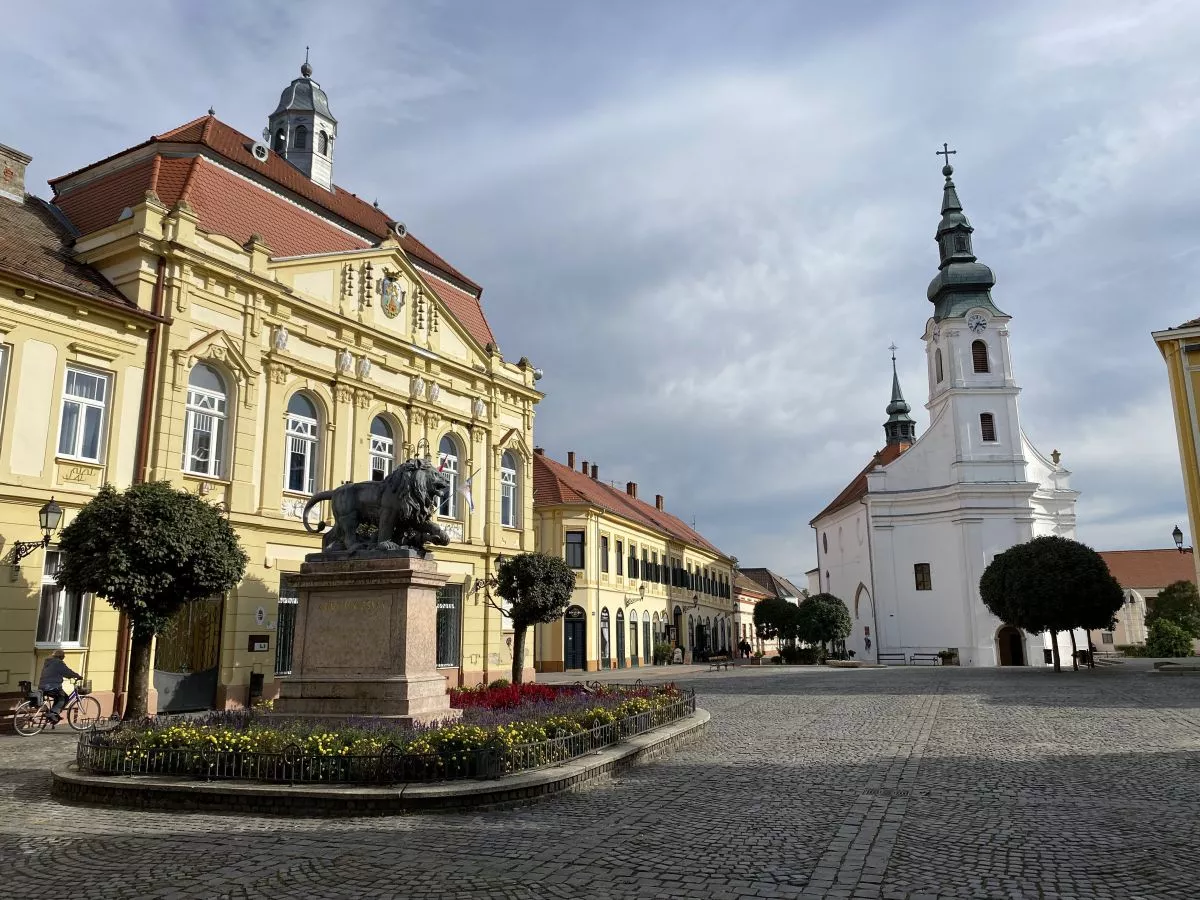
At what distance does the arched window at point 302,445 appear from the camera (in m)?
22.2

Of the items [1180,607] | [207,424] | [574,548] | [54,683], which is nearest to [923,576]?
[574,548]

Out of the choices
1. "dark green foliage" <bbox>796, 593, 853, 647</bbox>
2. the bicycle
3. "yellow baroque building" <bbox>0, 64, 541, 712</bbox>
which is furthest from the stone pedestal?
"dark green foliage" <bbox>796, 593, 853, 647</bbox>

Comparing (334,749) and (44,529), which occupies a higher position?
(44,529)

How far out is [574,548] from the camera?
138 ft

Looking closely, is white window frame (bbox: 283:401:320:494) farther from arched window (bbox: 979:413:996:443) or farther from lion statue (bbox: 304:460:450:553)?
arched window (bbox: 979:413:996:443)

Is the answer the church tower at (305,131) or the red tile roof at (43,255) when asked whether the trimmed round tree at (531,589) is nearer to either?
the red tile roof at (43,255)

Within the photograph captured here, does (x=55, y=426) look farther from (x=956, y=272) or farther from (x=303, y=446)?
(x=956, y=272)

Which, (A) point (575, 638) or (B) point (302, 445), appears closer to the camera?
(B) point (302, 445)

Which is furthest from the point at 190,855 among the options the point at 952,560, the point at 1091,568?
the point at 952,560

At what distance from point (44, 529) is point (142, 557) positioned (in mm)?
2664

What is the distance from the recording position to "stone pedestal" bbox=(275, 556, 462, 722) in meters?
11.1

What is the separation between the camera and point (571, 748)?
1037 centimetres

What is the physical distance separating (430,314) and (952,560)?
3619 centimetres

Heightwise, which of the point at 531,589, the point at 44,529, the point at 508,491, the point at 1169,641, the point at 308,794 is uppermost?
the point at 508,491
